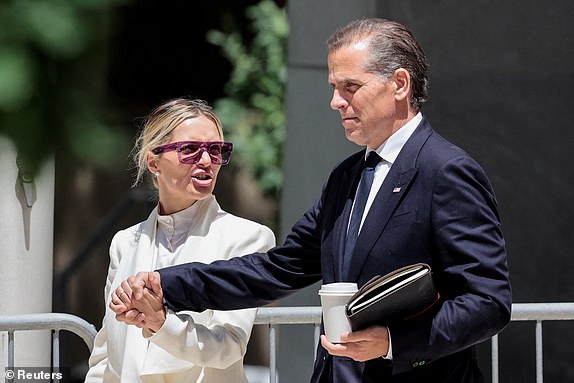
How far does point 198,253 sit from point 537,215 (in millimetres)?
2568

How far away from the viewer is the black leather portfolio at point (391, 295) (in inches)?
85.1

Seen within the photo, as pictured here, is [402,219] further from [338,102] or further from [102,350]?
[102,350]

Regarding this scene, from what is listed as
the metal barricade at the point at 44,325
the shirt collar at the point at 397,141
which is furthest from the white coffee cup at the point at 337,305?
the metal barricade at the point at 44,325

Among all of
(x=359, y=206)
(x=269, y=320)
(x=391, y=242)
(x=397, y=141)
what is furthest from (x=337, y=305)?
(x=269, y=320)

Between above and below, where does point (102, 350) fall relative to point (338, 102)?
below

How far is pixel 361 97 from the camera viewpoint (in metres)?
2.43

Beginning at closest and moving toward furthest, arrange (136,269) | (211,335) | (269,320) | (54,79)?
(54,79) → (211,335) → (136,269) → (269,320)

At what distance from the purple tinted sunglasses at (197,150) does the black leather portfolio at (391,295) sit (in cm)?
106

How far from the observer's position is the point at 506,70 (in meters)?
5.24

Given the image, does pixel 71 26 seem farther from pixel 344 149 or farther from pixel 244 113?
pixel 344 149

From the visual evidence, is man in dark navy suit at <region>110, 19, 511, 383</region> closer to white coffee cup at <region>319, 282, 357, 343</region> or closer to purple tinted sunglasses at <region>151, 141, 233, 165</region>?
white coffee cup at <region>319, 282, 357, 343</region>

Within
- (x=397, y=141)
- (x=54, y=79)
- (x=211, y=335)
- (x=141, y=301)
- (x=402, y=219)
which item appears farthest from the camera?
(x=211, y=335)

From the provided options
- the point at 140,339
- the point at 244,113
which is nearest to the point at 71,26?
the point at 244,113

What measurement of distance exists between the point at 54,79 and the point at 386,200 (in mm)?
1866
